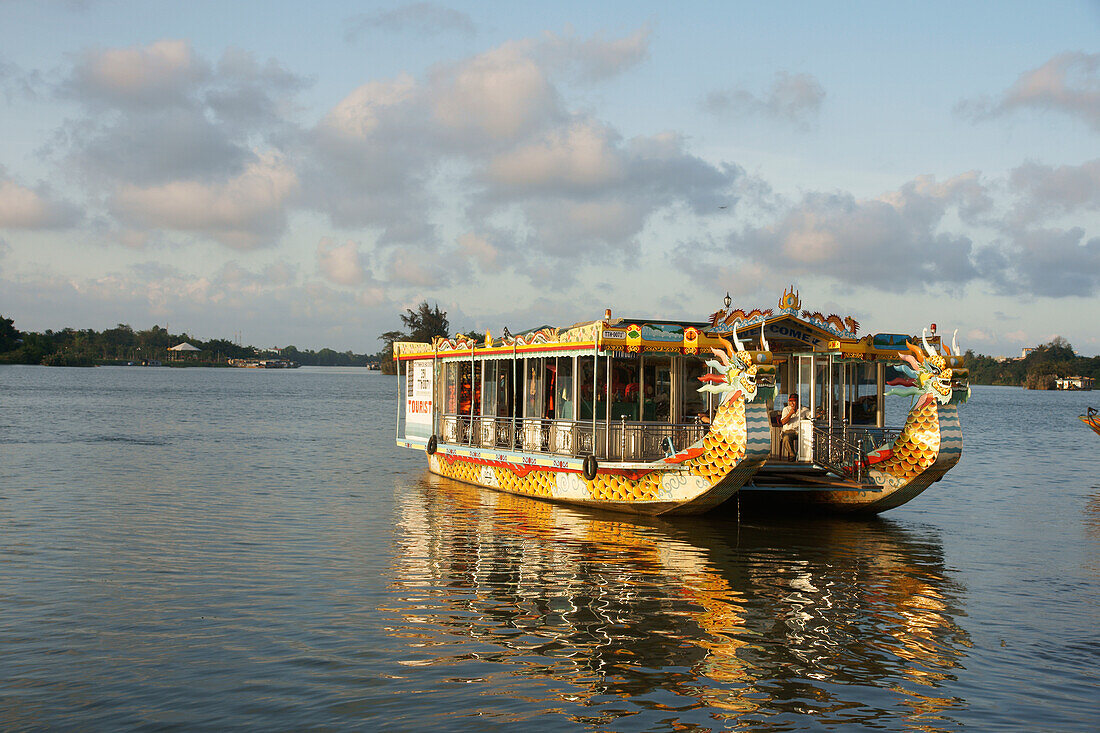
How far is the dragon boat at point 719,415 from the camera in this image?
18.2 metres

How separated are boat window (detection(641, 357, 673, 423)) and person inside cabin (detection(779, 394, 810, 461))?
2.72 metres

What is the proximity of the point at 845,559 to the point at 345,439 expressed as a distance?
31.9 m

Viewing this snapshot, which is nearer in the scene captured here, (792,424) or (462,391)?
(792,424)

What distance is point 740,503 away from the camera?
861 inches

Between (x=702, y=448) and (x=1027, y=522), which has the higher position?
(x=702, y=448)

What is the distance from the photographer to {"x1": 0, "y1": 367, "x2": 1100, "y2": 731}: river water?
943cm

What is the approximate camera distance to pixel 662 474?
19.3 metres

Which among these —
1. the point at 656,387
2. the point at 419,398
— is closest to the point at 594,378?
the point at 656,387

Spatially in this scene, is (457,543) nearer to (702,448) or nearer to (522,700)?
(702,448)

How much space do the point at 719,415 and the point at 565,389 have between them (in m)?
5.04

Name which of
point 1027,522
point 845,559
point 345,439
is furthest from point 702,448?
point 345,439

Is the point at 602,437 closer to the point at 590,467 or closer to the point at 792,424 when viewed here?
the point at 590,467

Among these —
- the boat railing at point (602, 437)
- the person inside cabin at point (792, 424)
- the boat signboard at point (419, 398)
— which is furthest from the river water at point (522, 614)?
the boat signboard at point (419, 398)

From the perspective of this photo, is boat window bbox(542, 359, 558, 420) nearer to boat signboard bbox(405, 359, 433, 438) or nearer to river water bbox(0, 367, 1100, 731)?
river water bbox(0, 367, 1100, 731)
